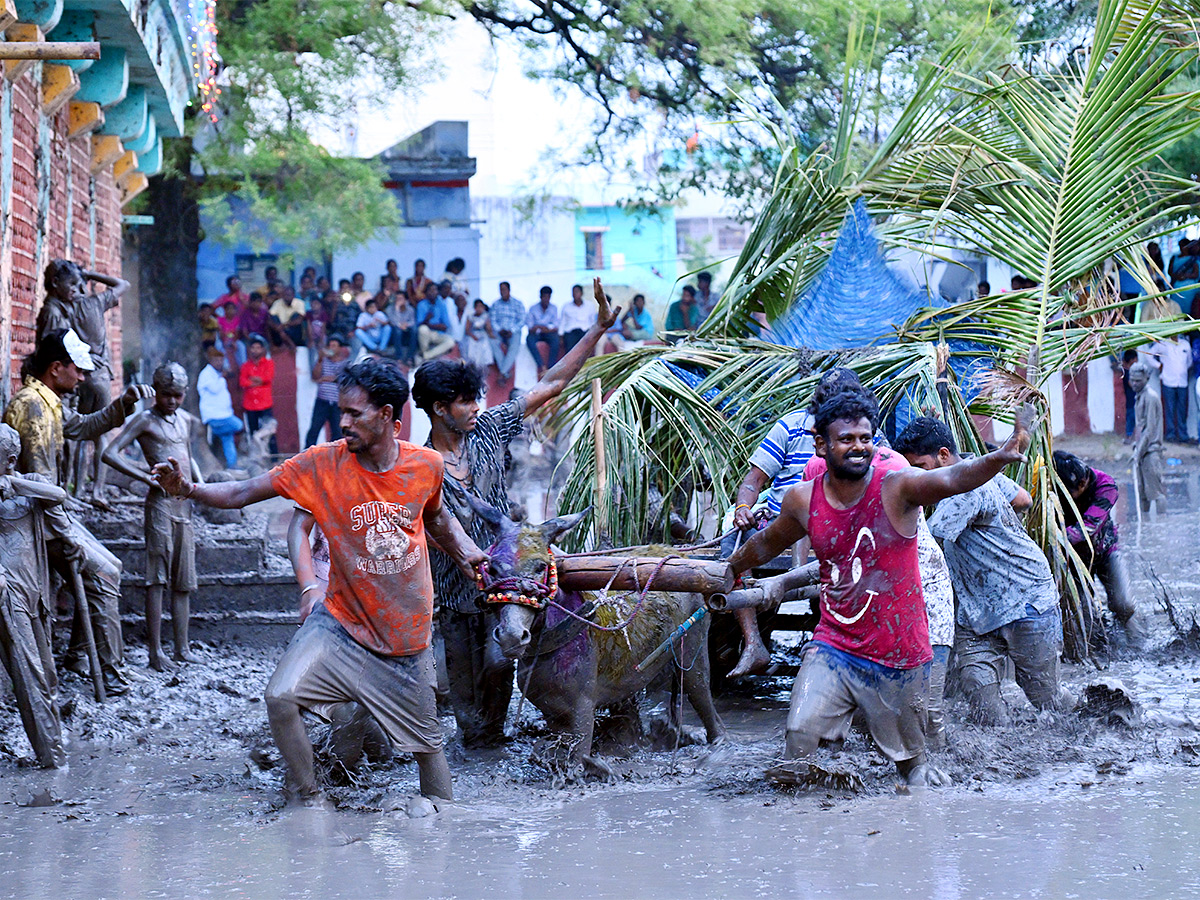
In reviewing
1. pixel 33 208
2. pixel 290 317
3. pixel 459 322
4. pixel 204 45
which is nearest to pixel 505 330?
pixel 459 322

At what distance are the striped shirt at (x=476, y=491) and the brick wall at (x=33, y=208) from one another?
12.3 feet

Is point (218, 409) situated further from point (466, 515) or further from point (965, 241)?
point (466, 515)

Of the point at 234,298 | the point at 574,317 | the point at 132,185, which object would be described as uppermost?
the point at 132,185

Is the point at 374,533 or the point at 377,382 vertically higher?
the point at 377,382

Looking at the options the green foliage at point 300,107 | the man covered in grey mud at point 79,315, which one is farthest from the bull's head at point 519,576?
the green foliage at point 300,107

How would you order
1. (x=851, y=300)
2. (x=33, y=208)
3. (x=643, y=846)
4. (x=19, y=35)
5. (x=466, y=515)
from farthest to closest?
(x=33, y=208)
(x=851, y=300)
(x=19, y=35)
(x=466, y=515)
(x=643, y=846)

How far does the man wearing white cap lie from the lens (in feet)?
26.8

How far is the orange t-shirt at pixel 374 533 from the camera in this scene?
18.1 ft

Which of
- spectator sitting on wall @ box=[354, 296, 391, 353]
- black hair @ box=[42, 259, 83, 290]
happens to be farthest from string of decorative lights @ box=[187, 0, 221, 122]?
spectator sitting on wall @ box=[354, 296, 391, 353]

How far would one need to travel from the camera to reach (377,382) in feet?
18.0

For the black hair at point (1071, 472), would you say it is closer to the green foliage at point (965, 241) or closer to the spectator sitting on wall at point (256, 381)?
the green foliage at point (965, 241)

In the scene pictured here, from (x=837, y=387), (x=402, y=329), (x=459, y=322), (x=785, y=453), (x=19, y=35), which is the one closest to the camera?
(x=837, y=387)

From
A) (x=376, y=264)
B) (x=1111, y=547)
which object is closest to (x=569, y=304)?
(x=376, y=264)

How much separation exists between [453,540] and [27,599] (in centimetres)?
232
